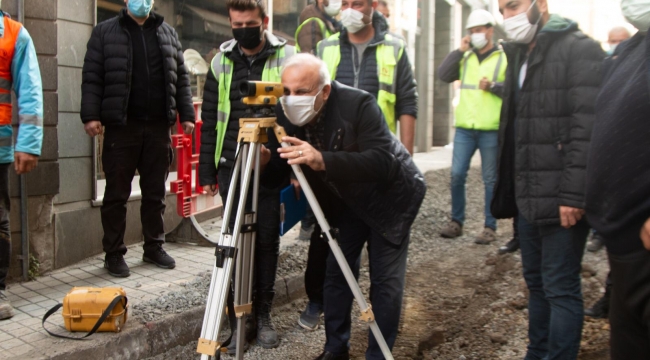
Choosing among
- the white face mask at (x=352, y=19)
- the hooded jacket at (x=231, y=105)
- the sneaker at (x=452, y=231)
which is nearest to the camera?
the hooded jacket at (x=231, y=105)

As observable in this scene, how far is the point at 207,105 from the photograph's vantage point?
4.14 metres

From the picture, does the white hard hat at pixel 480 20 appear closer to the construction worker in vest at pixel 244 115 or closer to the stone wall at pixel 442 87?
the construction worker in vest at pixel 244 115

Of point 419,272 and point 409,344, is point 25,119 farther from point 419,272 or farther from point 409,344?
point 419,272

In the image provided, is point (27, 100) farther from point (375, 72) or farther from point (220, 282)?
point (375, 72)

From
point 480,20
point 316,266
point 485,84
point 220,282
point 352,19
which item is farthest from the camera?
point 480,20

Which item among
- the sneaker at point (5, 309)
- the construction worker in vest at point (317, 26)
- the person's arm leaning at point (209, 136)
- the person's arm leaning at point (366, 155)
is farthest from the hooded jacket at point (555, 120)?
the sneaker at point (5, 309)

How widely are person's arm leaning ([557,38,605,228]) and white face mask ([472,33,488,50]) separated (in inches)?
139

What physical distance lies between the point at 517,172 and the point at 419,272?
2.54 m

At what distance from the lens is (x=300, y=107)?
3184mm

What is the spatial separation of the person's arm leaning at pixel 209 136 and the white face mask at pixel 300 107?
1.00m

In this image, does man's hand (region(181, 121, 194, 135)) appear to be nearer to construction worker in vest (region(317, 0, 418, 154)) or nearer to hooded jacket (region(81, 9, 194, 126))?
hooded jacket (region(81, 9, 194, 126))

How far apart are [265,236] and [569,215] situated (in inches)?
70.3

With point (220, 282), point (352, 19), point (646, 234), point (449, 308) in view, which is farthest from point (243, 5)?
point (646, 234)

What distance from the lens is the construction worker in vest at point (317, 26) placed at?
568 centimetres
